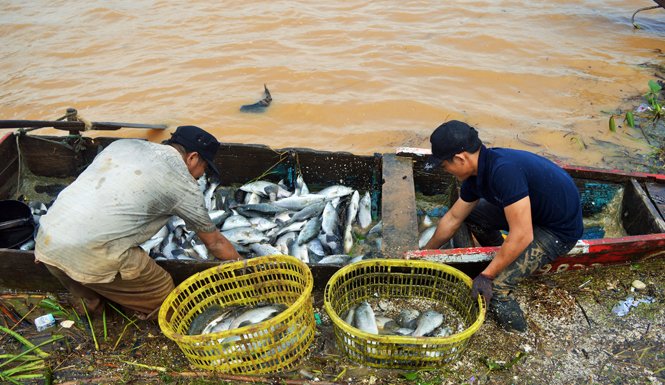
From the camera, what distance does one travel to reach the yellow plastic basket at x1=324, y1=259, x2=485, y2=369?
2.76 metres

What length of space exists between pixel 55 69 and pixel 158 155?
9617 millimetres

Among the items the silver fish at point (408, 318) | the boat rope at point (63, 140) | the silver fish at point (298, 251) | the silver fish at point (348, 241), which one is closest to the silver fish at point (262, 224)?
the silver fish at point (298, 251)

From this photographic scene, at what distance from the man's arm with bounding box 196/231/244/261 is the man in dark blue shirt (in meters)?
1.89

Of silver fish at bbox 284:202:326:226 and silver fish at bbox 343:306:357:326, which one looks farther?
silver fish at bbox 284:202:326:226

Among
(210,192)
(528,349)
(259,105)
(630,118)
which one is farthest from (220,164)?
(630,118)

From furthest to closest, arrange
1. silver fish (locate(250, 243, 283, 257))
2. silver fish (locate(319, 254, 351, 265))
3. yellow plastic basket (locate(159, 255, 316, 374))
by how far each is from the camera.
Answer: silver fish (locate(250, 243, 283, 257))
silver fish (locate(319, 254, 351, 265))
yellow plastic basket (locate(159, 255, 316, 374))

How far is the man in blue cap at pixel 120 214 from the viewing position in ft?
9.44

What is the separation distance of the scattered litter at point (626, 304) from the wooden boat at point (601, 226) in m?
0.34

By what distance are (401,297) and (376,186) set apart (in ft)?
5.64

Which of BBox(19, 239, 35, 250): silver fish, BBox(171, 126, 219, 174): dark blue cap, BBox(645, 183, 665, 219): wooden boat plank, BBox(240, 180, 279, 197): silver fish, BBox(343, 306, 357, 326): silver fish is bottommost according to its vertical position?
BBox(343, 306, 357, 326): silver fish

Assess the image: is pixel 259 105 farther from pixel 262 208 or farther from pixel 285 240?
pixel 285 240

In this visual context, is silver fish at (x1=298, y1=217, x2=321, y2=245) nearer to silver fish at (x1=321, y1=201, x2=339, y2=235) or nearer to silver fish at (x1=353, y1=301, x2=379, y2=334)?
silver fish at (x1=321, y1=201, x2=339, y2=235)

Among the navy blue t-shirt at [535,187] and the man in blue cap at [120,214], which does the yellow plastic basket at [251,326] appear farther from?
the navy blue t-shirt at [535,187]

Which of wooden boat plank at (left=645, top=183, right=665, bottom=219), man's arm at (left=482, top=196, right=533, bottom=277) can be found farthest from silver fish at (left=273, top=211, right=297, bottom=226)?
wooden boat plank at (left=645, top=183, right=665, bottom=219)
